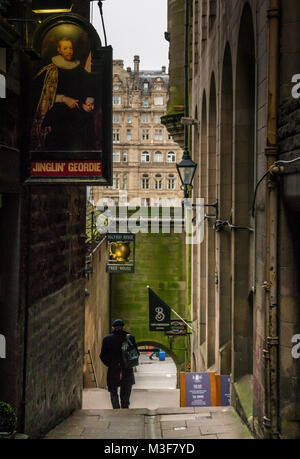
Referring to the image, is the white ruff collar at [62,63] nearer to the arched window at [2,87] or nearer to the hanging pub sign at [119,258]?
the arched window at [2,87]

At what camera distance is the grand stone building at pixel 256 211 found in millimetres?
6617

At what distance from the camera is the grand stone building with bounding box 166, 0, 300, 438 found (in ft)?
21.7

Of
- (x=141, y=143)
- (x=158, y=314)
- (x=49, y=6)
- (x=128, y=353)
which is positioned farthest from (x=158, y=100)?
(x=49, y=6)

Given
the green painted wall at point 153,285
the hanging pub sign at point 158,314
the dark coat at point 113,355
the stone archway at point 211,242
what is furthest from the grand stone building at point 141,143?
the dark coat at point 113,355

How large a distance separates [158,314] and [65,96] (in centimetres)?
1026

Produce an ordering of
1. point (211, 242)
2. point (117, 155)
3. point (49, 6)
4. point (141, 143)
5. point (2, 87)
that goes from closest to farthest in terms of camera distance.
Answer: point (2, 87) < point (49, 6) < point (211, 242) < point (141, 143) < point (117, 155)

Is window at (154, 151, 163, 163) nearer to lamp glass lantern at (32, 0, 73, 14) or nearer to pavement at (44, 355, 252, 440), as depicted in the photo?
pavement at (44, 355, 252, 440)

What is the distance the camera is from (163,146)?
76375 millimetres

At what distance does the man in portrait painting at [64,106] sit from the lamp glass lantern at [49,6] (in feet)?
3.16

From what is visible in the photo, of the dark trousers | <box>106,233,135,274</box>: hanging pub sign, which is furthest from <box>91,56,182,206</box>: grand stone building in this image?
the dark trousers

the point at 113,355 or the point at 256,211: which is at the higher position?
the point at 256,211

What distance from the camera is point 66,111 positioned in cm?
718

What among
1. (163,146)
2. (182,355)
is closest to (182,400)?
(182,355)

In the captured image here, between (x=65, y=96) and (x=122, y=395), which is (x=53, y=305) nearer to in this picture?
(x=122, y=395)
